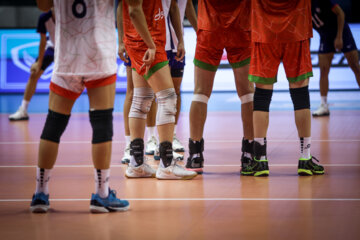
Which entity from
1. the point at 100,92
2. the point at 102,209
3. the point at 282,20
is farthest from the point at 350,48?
the point at 102,209

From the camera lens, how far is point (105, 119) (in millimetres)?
3549

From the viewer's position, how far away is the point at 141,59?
4.44m

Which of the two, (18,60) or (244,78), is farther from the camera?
(18,60)

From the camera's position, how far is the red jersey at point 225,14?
4.80 meters

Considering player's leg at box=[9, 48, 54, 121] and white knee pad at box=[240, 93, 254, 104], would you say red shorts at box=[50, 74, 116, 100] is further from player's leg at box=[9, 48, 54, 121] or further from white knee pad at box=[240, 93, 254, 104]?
player's leg at box=[9, 48, 54, 121]

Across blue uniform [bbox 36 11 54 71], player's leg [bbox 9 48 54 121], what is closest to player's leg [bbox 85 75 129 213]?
blue uniform [bbox 36 11 54 71]

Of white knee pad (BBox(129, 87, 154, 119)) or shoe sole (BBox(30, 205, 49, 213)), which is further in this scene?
white knee pad (BBox(129, 87, 154, 119))

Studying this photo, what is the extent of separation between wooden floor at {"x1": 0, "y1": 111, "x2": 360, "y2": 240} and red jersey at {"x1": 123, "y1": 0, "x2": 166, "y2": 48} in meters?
1.06

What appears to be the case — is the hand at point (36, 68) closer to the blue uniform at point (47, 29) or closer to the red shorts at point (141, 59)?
the blue uniform at point (47, 29)

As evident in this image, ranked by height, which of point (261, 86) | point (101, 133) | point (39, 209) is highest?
point (261, 86)

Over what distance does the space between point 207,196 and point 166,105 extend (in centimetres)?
83

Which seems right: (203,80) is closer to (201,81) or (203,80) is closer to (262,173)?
(201,81)

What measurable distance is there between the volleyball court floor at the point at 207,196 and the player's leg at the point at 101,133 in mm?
84

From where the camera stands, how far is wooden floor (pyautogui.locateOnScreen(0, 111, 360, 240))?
3.14 m
